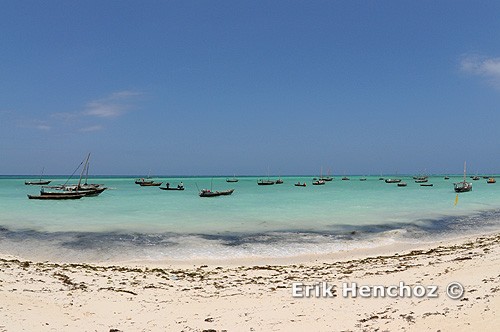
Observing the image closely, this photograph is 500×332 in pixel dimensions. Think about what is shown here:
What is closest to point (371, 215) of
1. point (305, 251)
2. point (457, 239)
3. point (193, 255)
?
point (457, 239)

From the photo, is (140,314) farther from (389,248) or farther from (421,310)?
(389,248)

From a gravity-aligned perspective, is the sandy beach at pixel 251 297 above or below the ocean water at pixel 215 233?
above

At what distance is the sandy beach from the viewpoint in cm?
716

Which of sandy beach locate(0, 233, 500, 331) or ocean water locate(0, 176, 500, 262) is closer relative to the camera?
sandy beach locate(0, 233, 500, 331)

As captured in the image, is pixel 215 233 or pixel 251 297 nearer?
pixel 251 297

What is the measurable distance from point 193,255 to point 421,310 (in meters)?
11.5

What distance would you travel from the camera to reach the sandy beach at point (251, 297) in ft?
23.5

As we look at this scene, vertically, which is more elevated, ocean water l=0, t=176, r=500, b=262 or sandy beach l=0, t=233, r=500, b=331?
sandy beach l=0, t=233, r=500, b=331

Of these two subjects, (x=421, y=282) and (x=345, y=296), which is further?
(x=421, y=282)

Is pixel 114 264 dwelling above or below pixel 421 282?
below

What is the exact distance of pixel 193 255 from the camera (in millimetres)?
16938

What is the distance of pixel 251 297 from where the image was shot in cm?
966

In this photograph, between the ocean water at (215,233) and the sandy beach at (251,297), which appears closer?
the sandy beach at (251,297)

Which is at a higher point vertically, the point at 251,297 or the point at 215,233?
the point at 251,297
